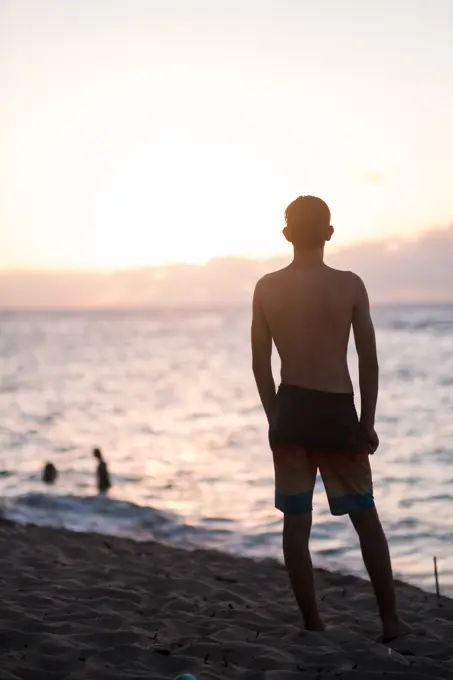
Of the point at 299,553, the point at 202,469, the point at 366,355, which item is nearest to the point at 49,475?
the point at 202,469

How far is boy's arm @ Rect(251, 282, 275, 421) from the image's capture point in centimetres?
489

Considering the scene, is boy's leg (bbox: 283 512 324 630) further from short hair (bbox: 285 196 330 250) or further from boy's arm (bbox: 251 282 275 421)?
short hair (bbox: 285 196 330 250)

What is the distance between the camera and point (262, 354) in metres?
4.88

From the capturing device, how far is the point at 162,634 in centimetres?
512

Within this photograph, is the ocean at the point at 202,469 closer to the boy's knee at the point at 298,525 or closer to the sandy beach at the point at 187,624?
the sandy beach at the point at 187,624

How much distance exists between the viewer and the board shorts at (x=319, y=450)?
15.3ft

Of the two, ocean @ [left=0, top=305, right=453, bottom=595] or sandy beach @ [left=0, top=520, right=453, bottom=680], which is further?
ocean @ [left=0, top=305, right=453, bottom=595]

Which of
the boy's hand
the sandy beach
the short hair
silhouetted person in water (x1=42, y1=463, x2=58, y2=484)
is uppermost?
the short hair

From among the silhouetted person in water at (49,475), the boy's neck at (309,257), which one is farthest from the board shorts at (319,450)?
the silhouetted person in water at (49,475)

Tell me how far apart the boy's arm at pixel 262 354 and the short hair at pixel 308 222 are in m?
→ 0.36

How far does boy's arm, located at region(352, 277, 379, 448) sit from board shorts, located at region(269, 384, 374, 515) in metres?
0.07

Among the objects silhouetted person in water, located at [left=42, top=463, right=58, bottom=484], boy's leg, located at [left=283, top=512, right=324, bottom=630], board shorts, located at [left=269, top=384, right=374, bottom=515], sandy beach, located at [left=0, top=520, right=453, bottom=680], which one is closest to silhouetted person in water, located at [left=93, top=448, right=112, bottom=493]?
silhouetted person in water, located at [left=42, top=463, right=58, bottom=484]

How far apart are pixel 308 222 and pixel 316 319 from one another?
56 cm

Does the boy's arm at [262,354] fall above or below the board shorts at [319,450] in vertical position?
above
